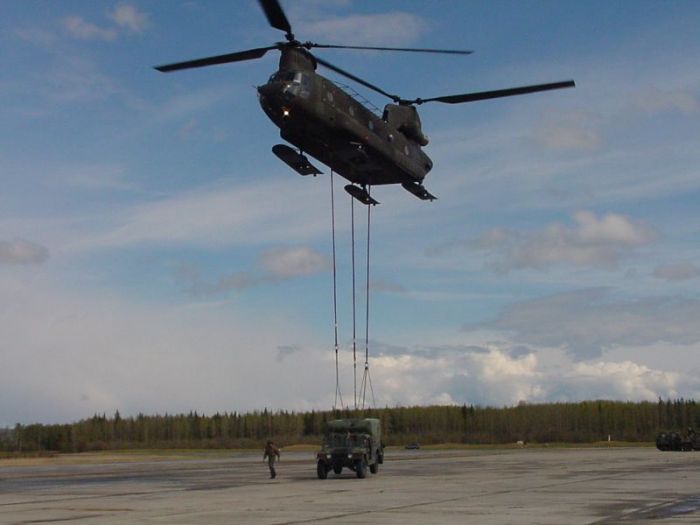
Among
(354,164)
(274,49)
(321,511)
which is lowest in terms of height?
(321,511)

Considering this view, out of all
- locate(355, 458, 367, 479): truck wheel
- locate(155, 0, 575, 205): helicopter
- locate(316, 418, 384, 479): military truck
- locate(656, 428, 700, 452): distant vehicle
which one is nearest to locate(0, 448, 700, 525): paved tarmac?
locate(355, 458, 367, 479): truck wheel

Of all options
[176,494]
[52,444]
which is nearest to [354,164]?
[176,494]

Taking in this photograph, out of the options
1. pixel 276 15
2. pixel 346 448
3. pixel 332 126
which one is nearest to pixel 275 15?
pixel 276 15

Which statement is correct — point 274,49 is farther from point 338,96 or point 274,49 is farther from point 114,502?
point 114,502

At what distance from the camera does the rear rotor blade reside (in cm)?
3122

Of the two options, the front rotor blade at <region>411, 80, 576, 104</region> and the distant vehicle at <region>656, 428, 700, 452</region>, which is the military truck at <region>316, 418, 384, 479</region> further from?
the distant vehicle at <region>656, 428, 700, 452</region>

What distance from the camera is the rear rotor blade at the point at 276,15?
3122 centimetres

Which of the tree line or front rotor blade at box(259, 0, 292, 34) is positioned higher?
front rotor blade at box(259, 0, 292, 34)

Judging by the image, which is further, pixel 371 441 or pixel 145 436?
pixel 145 436

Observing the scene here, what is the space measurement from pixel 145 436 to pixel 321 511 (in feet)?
Result: 516

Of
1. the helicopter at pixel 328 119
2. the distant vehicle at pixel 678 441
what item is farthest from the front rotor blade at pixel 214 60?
the distant vehicle at pixel 678 441

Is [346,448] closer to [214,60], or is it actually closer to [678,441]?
[214,60]

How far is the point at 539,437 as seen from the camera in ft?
423

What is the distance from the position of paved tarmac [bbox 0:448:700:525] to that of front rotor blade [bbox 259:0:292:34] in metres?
14.9
